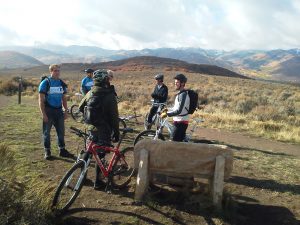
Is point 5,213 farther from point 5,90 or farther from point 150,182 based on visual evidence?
point 5,90

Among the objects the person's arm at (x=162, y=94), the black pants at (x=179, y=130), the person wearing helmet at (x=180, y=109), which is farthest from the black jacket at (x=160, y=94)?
the black pants at (x=179, y=130)

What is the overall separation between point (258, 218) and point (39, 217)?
316 cm

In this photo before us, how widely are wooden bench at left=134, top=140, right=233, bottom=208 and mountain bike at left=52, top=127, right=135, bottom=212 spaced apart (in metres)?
0.41

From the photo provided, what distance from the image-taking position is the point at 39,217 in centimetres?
459

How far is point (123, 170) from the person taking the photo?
21.4ft

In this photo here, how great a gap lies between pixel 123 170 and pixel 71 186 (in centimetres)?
115

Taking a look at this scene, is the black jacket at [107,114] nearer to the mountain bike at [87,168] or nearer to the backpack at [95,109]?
the backpack at [95,109]

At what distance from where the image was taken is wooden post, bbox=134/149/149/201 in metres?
6.01

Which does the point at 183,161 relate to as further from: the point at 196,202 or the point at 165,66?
the point at 165,66

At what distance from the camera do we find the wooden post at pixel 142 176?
19.7 ft

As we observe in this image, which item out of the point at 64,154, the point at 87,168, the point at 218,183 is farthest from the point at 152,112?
the point at 87,168

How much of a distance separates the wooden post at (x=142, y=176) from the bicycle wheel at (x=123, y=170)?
0.45 metres

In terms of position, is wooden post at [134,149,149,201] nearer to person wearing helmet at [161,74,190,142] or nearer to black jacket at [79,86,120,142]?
black jacket at [79,86,120,142]

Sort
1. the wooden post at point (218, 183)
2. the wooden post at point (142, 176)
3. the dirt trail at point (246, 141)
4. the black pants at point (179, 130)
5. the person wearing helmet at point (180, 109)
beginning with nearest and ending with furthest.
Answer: the wooden post at point (218, 183)
the wooden post at point (142, 176)
the person wearing helmet at point (180, 109)
the black pants at point (179, 130)
the dirt trail at point (246, 141)
